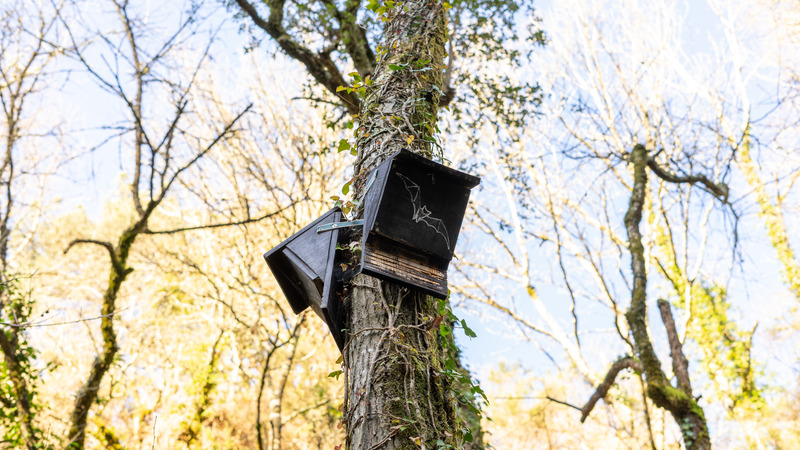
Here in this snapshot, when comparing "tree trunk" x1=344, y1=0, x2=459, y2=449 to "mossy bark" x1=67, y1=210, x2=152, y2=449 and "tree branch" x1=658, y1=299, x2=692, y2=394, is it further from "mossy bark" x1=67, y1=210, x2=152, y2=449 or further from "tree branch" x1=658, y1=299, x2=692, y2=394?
"mossy bark" x1=67, y1=210, x2=152, y2=449

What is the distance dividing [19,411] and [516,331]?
763 centimetres

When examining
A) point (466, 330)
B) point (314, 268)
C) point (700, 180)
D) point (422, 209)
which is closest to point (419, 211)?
point (422, 209)

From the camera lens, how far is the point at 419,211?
1.53 meters

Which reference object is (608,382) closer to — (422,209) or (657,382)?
(657,382)

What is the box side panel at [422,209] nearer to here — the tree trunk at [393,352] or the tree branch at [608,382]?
the tree trunk at [393,352]

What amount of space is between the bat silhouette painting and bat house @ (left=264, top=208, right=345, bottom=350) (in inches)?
8.8

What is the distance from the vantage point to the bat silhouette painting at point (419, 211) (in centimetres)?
152

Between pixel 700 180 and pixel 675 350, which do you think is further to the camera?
pixel 700 180

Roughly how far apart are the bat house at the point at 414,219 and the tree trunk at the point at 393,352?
0.24ft

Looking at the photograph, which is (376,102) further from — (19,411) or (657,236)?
(657,236)

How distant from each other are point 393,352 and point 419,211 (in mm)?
396

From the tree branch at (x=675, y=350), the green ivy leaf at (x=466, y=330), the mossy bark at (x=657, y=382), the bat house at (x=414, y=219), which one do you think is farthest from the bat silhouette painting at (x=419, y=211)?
the tree branch at (x=675, y=350)

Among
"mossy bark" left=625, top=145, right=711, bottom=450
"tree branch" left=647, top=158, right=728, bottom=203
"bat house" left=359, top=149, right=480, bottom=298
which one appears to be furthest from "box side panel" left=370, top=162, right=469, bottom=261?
"tree branch" left=647, top=158, right=728, bottom=203

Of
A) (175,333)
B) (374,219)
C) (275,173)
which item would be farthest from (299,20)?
(175,333)
